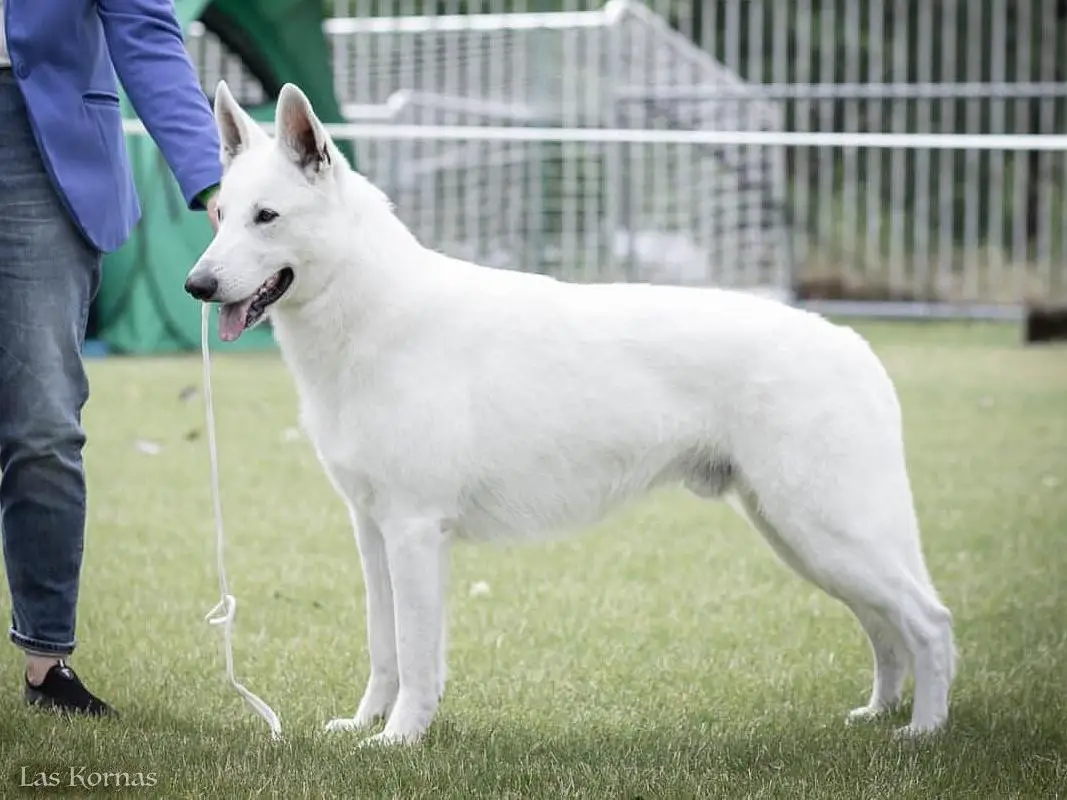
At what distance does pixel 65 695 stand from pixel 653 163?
13.5 m

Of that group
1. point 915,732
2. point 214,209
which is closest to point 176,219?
point 214,209

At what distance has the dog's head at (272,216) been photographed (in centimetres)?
347

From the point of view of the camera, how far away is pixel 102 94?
3.77 m

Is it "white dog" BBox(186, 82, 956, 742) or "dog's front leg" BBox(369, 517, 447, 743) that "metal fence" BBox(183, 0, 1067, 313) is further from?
"dog's front leg" BBox(369, 517, 447, 743)

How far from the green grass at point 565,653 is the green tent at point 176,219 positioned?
322 cm

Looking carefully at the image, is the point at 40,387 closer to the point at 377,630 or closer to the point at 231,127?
the point at 231,127

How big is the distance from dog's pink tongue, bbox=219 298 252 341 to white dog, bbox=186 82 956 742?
0.06ft

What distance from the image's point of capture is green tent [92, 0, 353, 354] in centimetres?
1110

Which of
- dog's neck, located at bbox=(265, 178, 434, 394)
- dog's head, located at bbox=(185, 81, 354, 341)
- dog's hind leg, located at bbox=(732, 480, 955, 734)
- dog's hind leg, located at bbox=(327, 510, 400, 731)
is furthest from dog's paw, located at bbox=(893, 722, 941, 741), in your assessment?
dog's head, located at bbox=(185, 81, 354, 341)

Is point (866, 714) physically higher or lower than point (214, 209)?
lower

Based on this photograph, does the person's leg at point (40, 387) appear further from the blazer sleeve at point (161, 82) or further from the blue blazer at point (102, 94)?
the blazer sleeve at point (161, 82)

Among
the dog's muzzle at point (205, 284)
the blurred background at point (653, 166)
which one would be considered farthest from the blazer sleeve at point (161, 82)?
A: the blurred background at point (653, 166)

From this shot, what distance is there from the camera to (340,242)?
11.9ft

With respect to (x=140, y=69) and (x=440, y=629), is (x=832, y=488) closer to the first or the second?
(x=440, y=629)
